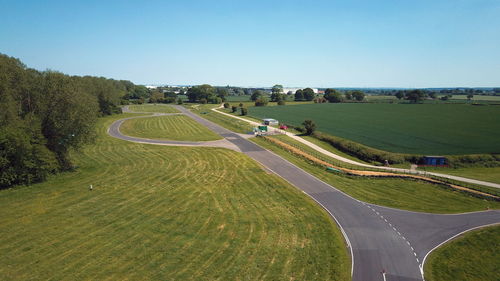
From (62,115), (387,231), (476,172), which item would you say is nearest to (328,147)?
(476,172)

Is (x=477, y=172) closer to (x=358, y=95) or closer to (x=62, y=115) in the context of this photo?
(x=62, y=115)

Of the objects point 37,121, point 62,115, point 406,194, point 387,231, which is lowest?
point 387,231

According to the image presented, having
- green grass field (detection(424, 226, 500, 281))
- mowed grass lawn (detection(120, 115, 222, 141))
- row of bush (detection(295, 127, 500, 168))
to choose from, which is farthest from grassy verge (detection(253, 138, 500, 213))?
mowed grass lawn (detection(120, 115, 222, 141))

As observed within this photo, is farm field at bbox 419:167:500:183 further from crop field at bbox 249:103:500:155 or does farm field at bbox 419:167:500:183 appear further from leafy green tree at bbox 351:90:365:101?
leafy green tree at bbox 351:90:365:101

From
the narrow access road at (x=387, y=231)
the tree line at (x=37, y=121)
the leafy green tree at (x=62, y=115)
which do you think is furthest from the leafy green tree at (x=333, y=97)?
the leafy green tree at (x=62, y=115)

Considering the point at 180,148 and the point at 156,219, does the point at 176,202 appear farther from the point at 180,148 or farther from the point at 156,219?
the point at 180,148

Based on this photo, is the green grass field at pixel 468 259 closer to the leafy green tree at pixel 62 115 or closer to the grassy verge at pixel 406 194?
the grassy verge at pixel 406 194
